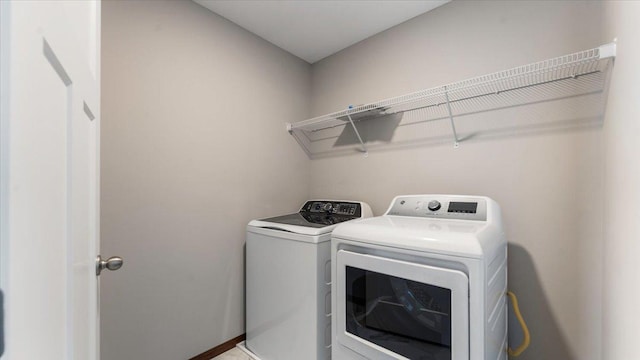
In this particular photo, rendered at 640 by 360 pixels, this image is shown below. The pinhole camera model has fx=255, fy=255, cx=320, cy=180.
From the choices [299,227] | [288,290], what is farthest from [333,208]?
[288,290]

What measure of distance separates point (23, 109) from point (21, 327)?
0.29 metres

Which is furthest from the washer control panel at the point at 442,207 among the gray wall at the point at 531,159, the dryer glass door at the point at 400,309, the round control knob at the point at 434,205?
the dryer glass door at the point at 400,309

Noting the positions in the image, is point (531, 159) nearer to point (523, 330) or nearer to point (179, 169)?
point (523, 330)

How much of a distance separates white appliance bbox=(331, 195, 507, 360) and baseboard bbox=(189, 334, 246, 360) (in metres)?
1.03

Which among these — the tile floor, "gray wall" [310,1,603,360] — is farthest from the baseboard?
"gray wall" [310,1,603,360]

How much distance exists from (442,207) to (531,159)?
57 centimetres

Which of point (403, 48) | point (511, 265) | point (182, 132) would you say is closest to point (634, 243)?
point (511, 265)

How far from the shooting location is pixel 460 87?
5.08ft

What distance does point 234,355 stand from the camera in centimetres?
187

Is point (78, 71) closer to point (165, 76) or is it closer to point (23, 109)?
point (23, 109)

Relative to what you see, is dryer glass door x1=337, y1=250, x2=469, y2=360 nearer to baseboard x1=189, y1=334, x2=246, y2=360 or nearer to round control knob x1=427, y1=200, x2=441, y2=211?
round control knob x1=427, y1=200, x2=441, y2=211

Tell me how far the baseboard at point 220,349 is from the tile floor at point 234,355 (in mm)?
25

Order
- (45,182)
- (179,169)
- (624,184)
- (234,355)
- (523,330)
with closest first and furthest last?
(45,182) < (624,184) < (523,330) < (179,169) < (234,355)

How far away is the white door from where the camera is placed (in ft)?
1.01
